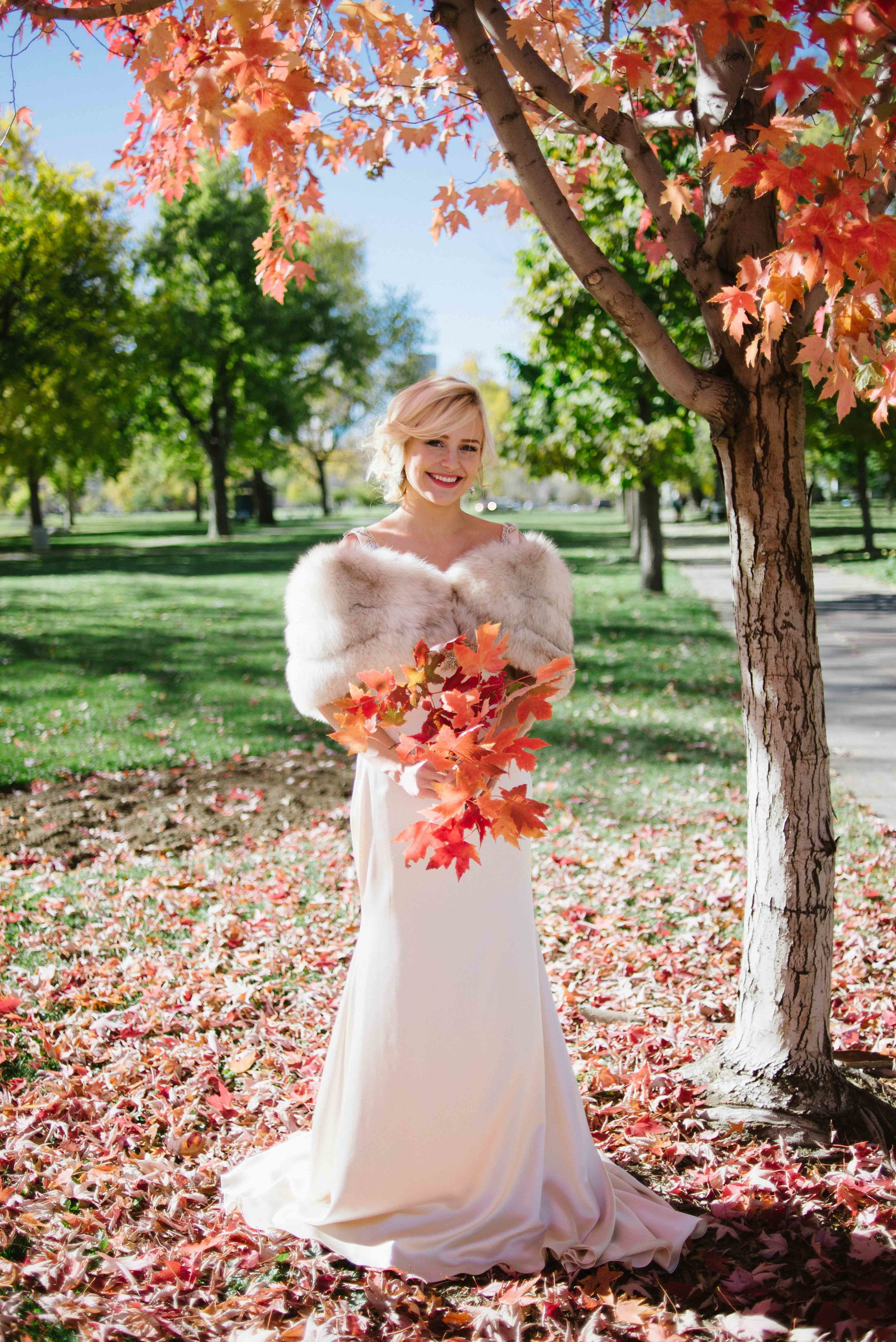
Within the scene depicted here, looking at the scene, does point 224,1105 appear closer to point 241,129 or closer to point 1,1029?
Answer: point 1,1029

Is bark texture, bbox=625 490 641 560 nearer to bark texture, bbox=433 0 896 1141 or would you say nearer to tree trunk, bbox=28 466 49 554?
tree trunk, bbox=28 466 49 554

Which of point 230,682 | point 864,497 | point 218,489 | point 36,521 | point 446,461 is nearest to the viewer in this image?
point 446,461

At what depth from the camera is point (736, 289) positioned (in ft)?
8.91

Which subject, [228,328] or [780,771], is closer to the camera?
[780,771]

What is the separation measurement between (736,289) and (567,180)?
2.00 meters

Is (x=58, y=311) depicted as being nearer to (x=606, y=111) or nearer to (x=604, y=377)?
(x=604, y=377)

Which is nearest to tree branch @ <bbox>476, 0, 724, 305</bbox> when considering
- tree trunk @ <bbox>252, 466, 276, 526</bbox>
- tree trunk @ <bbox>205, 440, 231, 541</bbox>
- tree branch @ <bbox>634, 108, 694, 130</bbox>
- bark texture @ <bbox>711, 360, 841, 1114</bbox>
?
tree branch @ <bbox>634, 108, 694, 130</bbox>

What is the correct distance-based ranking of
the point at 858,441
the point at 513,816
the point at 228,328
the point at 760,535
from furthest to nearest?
the point at 228,328 → the point at 858,441 → the point at 760,535 → the point at 513,816

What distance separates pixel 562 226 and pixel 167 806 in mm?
5431

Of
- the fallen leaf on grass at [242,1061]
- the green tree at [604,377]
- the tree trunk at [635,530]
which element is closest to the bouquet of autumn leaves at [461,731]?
the fallen leaf on grass at [242,1061]

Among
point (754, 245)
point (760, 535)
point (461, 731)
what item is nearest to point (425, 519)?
point (461, 731)

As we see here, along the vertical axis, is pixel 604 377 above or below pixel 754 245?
above

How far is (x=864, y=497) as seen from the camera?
902 inches

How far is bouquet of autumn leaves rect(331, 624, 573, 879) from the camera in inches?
95.7
